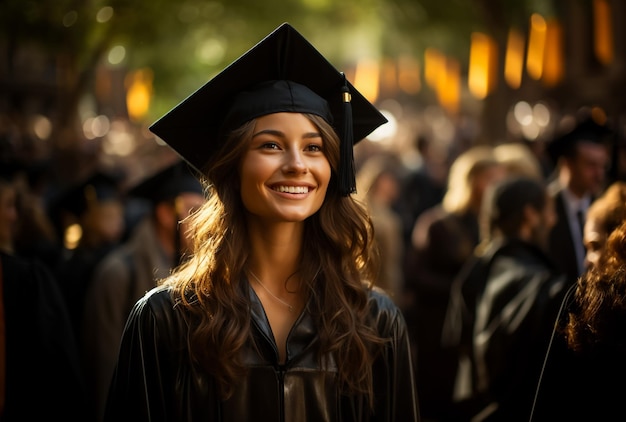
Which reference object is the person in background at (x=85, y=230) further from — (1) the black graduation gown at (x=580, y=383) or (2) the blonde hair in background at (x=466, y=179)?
(1) the black graduation gown at (x=580, y=383)

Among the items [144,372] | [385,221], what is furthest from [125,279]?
[385,221]

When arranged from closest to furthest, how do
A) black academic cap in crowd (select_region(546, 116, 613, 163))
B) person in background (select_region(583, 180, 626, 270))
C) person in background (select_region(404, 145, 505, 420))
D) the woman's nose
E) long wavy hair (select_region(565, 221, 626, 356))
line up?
long wavy hair (select_region(565, 221, 626, 356))
the woman's nose
person in background (select_region(583, 180, 626, 270))
black academic cap in crowd (select_region(546, 116, 613, 163))
person in background (select_region(404, 145, 505, 420))

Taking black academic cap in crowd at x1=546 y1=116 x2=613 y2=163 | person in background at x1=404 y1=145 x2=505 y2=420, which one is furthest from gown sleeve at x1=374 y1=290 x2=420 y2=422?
person in background at x1=404 y1=145 x2=505 y2=420

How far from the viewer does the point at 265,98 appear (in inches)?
124

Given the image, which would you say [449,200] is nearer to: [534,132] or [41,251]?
[41,251]

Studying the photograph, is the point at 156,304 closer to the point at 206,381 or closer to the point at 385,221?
the point at 206,381

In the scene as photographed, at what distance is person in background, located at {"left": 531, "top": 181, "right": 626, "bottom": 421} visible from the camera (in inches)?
115

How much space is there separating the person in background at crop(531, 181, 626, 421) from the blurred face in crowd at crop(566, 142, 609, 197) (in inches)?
132

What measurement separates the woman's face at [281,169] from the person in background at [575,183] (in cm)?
326

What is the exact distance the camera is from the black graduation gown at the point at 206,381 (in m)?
2.98

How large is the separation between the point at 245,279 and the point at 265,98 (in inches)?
24.6

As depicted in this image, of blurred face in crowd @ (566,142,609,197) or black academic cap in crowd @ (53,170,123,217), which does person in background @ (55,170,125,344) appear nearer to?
black academic cap in crowd @ (53,170,123,217)

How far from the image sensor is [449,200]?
7.94 meters

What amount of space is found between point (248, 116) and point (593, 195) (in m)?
4.06
